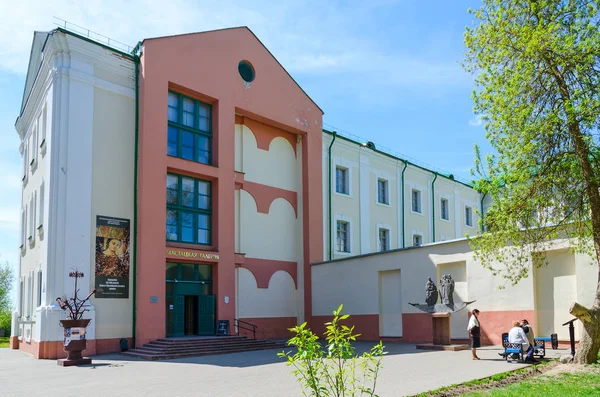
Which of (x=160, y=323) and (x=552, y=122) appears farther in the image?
(x=160, y=323)

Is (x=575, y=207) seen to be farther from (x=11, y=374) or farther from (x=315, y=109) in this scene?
(x=315, y=109)

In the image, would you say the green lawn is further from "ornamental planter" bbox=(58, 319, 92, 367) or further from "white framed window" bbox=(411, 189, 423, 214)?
"white framed window" bbox=(411, 189, 423, 214)

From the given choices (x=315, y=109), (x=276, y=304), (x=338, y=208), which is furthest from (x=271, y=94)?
(x=276, y=304)

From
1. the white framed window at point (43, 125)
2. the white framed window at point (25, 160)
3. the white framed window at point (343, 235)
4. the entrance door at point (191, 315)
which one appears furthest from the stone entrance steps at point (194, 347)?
the white framed window at point (25, 160)

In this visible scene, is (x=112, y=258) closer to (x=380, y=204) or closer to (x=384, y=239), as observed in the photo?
(x=380, y=204)

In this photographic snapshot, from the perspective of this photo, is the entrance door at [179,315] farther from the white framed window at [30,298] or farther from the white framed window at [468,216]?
the white framed window at [468,216]

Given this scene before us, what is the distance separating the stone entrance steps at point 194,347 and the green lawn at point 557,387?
12.0 metres

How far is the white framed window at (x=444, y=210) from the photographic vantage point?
41688 millimetres

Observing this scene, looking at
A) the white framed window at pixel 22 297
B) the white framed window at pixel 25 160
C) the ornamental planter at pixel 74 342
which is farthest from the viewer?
the white framed window at pixel 25 160

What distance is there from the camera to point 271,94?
94.2 feet

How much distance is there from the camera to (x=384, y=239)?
35.9m

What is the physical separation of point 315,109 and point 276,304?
10240 millimetres

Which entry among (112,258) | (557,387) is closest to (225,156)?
(112,258)

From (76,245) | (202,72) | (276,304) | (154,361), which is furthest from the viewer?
(276,304)
